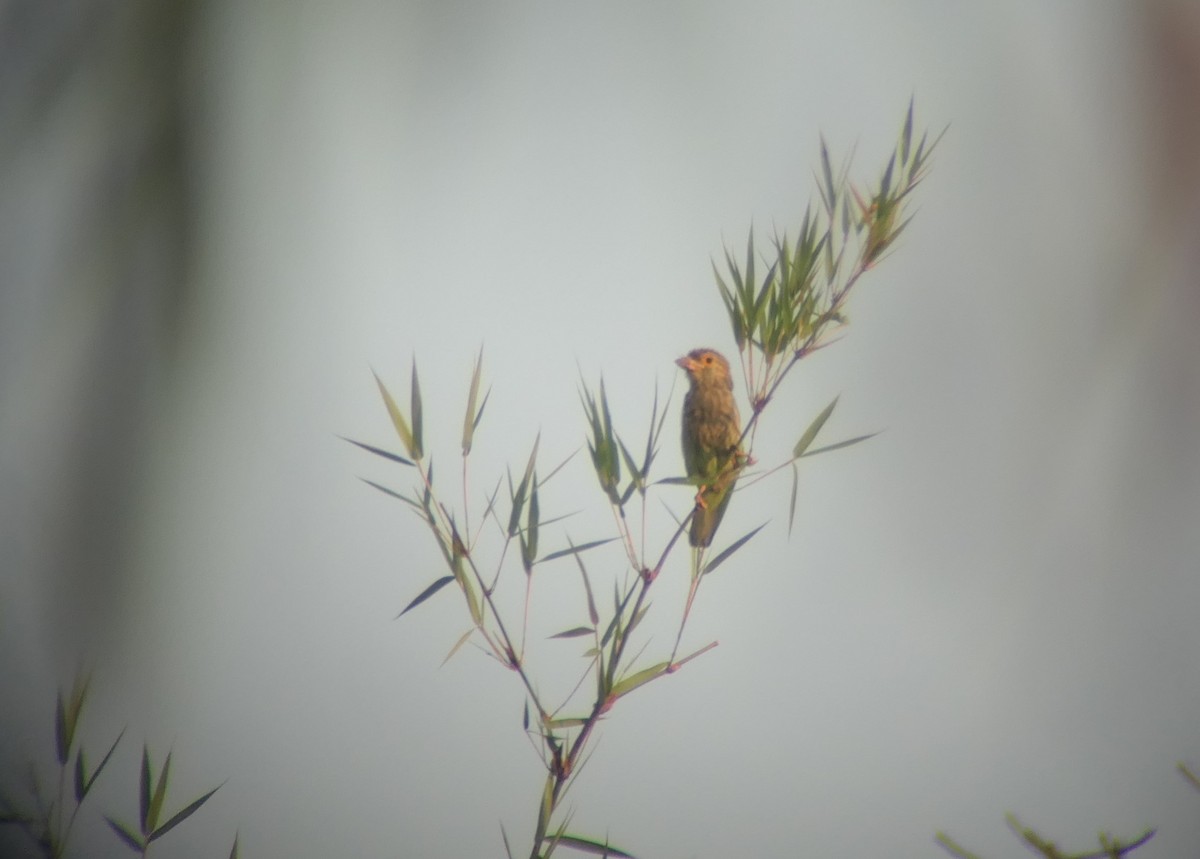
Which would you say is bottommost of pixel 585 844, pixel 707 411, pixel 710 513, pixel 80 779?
pixel 585 844

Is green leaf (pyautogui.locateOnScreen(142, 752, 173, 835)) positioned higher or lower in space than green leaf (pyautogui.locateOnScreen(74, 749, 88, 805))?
lower

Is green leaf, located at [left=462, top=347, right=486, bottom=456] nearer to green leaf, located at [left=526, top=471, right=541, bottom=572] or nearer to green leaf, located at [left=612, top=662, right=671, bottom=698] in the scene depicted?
green leaf, located at [left=526, top=471, right=541, bottom=572]

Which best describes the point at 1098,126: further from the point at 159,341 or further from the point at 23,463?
the point at 23,463

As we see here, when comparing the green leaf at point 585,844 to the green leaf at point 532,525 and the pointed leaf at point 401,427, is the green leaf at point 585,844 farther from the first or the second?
the pointed leaf at point 401,427

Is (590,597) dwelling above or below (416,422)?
below

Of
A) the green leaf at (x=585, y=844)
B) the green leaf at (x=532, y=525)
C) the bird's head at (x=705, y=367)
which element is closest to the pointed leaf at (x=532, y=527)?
the green leaf at (x=532, y=525)

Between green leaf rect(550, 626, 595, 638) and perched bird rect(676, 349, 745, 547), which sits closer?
green leaf rect(550, 626, 595, 638)

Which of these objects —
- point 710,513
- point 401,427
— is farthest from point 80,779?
point 710,513

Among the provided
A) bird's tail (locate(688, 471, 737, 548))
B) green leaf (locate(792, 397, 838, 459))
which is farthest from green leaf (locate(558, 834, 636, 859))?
green leaf (locate(792, 397, 838, 459))

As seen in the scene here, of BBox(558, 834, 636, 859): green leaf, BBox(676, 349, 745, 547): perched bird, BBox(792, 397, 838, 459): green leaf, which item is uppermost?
BBox(676, 349, 745, 547): perched bird

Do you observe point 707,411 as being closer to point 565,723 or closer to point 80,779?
point 565,723
